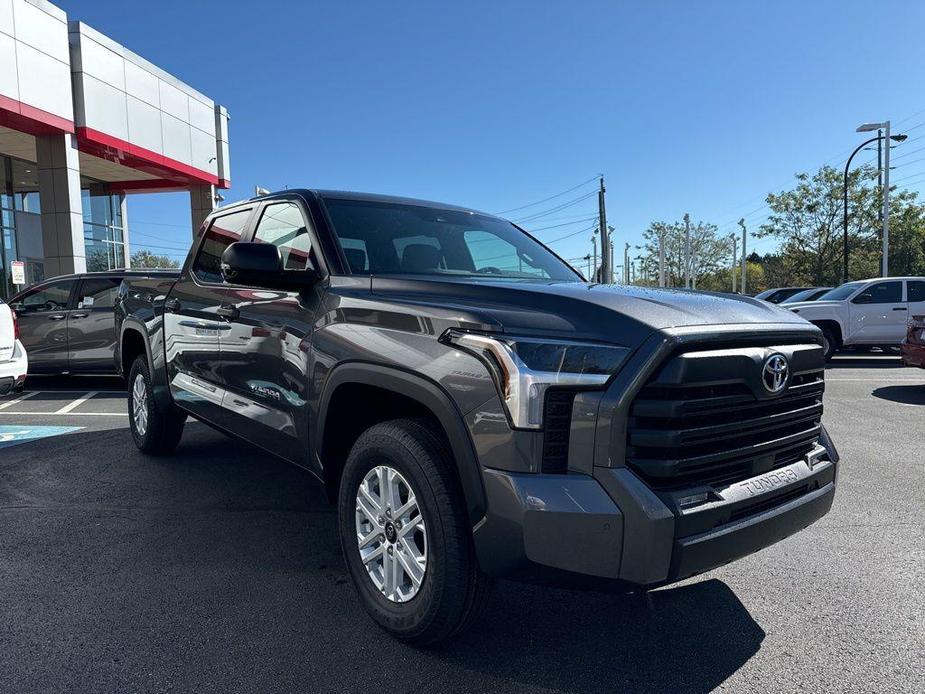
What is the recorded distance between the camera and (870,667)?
2.46 meters

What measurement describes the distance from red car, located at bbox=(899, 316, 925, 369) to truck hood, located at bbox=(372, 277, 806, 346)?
7.83 m

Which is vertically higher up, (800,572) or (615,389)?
(615,389)

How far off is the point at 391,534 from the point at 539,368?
0.99 metres

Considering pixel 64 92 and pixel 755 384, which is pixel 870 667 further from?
pixel 64 92

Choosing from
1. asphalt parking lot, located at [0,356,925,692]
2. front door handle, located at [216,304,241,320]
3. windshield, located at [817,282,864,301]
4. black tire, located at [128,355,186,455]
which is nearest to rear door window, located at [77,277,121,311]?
black tire, located at [128,355,186,455]

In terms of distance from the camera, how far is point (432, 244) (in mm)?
3641

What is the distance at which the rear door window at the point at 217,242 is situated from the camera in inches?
167

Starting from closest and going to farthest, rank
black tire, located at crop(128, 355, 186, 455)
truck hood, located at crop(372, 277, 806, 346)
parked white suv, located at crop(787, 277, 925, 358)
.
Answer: truck hood, located at crop(372, 277, 806, 346), black tire, located at crop(128, 355, 186, 455), parked white suv, located at crop(787, 277, 925, 358)

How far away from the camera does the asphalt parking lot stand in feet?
7.91

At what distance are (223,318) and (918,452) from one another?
18.8 feet

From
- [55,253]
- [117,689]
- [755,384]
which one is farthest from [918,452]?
[55,253]

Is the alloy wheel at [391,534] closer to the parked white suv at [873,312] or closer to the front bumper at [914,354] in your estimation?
the front bumper at [914,354]

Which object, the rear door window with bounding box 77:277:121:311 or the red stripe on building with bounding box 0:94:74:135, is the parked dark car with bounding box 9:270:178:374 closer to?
the rear door window with bounding box 77:277:121:311

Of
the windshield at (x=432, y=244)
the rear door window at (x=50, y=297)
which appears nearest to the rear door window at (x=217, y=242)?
the windshield at (x=432, y=244)
